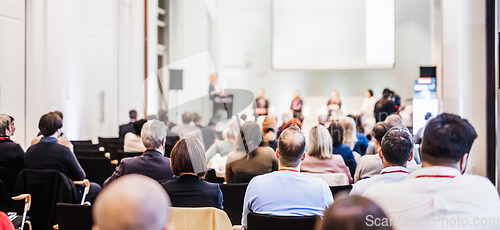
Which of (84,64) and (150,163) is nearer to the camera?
(150,163)

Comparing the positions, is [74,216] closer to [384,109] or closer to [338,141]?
[338,141]

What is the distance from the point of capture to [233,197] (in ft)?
9.98

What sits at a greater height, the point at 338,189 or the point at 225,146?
the point at 225,146

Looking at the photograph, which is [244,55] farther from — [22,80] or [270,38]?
[22,80]

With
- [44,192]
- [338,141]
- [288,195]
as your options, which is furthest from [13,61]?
[288,195]

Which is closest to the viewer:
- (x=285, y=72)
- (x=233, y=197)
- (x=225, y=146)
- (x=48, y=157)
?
(x=233, y=197)

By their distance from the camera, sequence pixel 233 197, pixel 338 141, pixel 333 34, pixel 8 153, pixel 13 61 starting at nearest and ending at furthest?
pixel 233 197 < pixel 8 153 < pixel 338 141 < pixel 13 61 < pixel 333 34

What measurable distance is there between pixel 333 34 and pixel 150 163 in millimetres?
10812

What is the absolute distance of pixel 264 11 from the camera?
14.4 meters

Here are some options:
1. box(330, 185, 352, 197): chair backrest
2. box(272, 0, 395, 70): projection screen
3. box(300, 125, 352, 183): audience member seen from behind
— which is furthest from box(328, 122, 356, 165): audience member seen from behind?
box(272, 0, 395, 70): projection screen

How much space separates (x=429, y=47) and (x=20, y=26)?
35.3 ft

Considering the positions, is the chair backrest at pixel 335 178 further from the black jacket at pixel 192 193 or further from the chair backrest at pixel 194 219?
the chair backrest at pixel 194 219

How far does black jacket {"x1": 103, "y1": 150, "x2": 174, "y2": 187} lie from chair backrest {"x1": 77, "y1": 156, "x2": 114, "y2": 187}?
1370mm

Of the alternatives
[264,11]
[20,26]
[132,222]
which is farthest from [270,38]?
[132,222]
